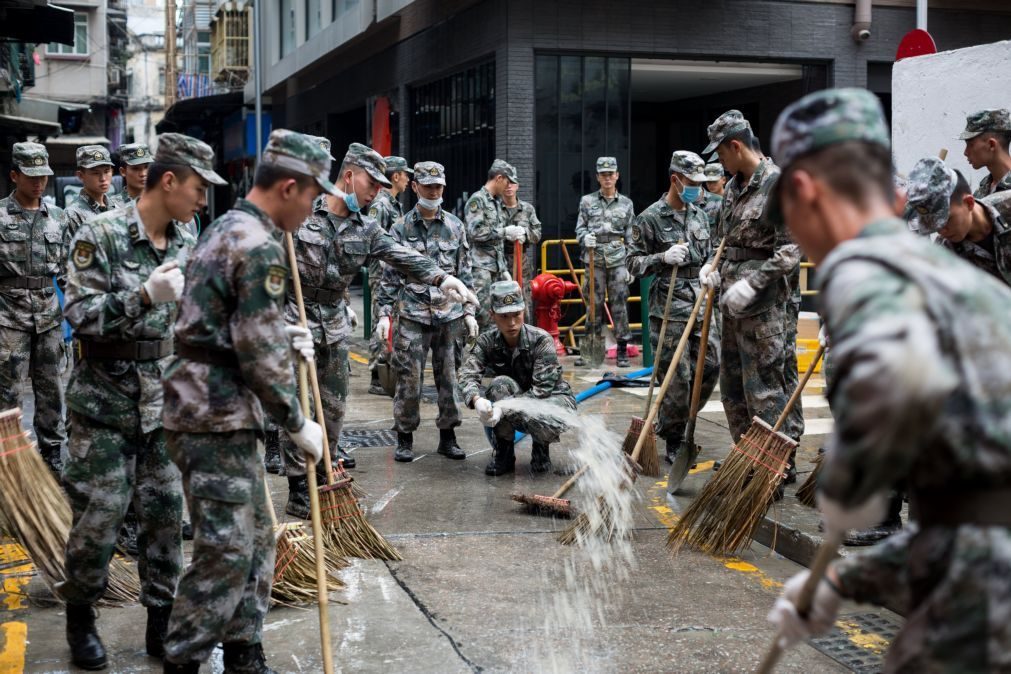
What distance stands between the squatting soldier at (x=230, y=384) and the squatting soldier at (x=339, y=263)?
325 centimetres

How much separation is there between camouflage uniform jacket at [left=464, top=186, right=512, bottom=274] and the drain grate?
26.7ft

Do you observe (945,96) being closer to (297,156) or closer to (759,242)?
(759,242)

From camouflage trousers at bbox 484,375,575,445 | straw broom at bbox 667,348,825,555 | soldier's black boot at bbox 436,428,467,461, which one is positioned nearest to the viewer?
straw broom at bbox 667,348,825,555

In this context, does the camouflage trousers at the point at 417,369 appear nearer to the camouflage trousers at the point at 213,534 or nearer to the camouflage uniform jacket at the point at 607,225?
the camouflage trousers at the point at 213,534

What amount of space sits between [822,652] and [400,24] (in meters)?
16.8

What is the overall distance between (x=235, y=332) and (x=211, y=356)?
0.18 meters

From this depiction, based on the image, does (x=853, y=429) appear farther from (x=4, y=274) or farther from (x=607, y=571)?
(x=4, y=274)

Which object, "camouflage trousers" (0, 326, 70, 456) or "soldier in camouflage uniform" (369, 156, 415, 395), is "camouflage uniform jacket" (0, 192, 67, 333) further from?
"soldier in camouflage uniform" (369, 156, 415, 395)

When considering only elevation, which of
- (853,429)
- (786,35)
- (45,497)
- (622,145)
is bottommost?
(45,497)

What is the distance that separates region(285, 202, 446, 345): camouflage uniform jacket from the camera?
7.44 m

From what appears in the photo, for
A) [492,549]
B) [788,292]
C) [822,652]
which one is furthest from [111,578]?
[788,292]

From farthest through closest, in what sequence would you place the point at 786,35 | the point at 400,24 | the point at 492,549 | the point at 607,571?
the point at 400,24
the point at 786,35
the point at 492,549
the point at 607,571

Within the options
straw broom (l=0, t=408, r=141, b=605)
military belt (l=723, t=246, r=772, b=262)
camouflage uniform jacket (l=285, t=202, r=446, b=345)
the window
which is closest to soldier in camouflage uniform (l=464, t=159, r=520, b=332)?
camouflage uniform jacket (l=285, t=202, r=446, b=345)

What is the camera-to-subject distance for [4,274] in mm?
8188
